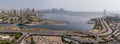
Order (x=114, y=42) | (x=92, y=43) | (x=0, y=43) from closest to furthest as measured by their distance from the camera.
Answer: (x=0, y=43), (x=92, y=43), (x=114, y=42)

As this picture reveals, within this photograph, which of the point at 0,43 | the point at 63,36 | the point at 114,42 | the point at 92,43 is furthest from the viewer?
the point at 63,36

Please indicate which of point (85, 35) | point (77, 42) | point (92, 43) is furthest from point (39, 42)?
point (85, 35)

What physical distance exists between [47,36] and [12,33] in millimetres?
2941

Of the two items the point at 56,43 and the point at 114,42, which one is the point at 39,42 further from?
the point at 114,42

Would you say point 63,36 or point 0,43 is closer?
point 0,43

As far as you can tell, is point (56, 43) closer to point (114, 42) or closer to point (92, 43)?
point (92, 43)

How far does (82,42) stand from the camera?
12.9 m

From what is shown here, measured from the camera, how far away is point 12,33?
16.1 meters

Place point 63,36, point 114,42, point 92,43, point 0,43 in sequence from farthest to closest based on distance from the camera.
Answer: point 63,36, point 114,42, point 92,43, point 0,43

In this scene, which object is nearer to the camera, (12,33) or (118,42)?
(118,42)

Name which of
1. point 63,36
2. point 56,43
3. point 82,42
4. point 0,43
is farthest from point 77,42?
point 0,43

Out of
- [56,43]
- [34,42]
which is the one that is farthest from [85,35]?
[34,42]

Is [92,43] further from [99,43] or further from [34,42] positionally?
[34,42]

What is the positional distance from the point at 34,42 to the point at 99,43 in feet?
14.0
